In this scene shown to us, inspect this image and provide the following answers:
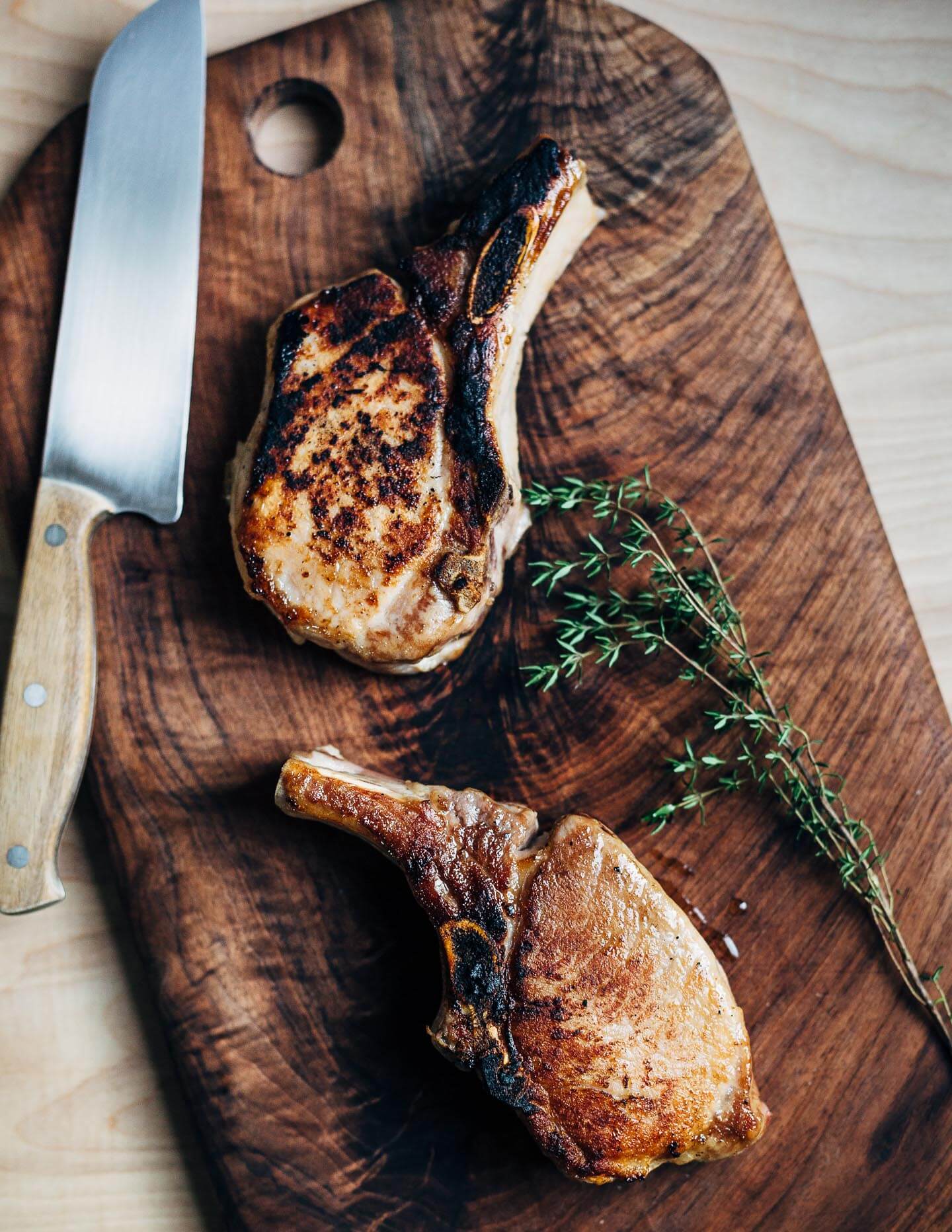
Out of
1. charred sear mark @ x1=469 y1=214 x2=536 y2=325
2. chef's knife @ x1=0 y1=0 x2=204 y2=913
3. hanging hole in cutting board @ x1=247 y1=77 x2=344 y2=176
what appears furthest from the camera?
hanging hole in cutting board @ x1=247 y1=77 x2=344 y2=176

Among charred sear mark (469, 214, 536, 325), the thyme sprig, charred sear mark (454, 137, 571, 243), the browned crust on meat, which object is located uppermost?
charred sear mark (454, 137, 571, 243)

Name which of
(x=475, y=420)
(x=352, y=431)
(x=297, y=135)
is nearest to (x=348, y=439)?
(x=352, y=431)

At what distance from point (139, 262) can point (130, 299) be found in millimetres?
82

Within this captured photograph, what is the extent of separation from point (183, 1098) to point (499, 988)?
812 mm

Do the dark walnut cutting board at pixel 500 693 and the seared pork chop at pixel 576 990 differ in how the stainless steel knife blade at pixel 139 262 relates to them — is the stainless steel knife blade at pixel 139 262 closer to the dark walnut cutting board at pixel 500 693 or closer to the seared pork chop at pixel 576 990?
the dark walnut cutting board at pixel 500 693

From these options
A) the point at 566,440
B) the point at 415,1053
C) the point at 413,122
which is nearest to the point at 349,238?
the point at 413,122

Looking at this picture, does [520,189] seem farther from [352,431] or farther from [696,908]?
[696,908]

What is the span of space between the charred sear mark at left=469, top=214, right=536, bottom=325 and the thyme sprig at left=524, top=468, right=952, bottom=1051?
1.28 feet

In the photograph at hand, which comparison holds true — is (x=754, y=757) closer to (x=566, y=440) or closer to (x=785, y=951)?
(x=785, y=951)

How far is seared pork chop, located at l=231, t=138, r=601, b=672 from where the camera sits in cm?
191

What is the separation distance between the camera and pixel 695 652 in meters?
2.05

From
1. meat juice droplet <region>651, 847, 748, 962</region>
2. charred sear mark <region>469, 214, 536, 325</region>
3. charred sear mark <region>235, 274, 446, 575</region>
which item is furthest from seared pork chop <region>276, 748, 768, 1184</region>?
charred sear mark <region>469, 214, 536, 325</region>

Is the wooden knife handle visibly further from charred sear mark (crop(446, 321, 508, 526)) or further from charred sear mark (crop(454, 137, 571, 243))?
charred sear mark (crop(454, 137, 571, 243))

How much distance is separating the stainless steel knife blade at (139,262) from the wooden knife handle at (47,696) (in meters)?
0.12
